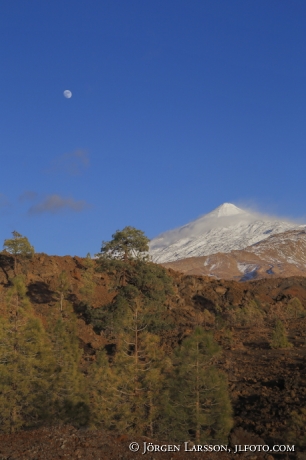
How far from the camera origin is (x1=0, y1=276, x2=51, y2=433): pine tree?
1532 centimetres

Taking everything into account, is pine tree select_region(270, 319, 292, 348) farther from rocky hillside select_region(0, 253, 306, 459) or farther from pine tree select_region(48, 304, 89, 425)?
pine tree select_region(48, 304, 89, 425)

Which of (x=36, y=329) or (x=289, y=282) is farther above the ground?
(x=289, y=282)

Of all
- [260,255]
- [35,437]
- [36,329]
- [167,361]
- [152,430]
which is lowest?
[152,430]

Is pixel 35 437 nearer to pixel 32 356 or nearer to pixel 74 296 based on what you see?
pixel 32 356

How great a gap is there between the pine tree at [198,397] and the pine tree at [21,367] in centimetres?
452

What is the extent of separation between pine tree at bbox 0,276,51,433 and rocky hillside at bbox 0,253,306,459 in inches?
202

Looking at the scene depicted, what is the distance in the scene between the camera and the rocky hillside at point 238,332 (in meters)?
17.7

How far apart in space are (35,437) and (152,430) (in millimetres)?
5963

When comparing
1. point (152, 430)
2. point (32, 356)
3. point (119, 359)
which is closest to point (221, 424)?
point (152, 430)

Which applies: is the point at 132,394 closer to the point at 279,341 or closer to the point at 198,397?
the point at 198,397

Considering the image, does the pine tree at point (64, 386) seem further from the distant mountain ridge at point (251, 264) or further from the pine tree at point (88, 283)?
the distant mountain ridge at point (251, 264)

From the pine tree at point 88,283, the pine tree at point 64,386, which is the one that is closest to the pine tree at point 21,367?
the pine tree at point 64,386

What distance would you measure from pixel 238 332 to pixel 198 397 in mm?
19930

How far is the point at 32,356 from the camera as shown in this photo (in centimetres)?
1631
